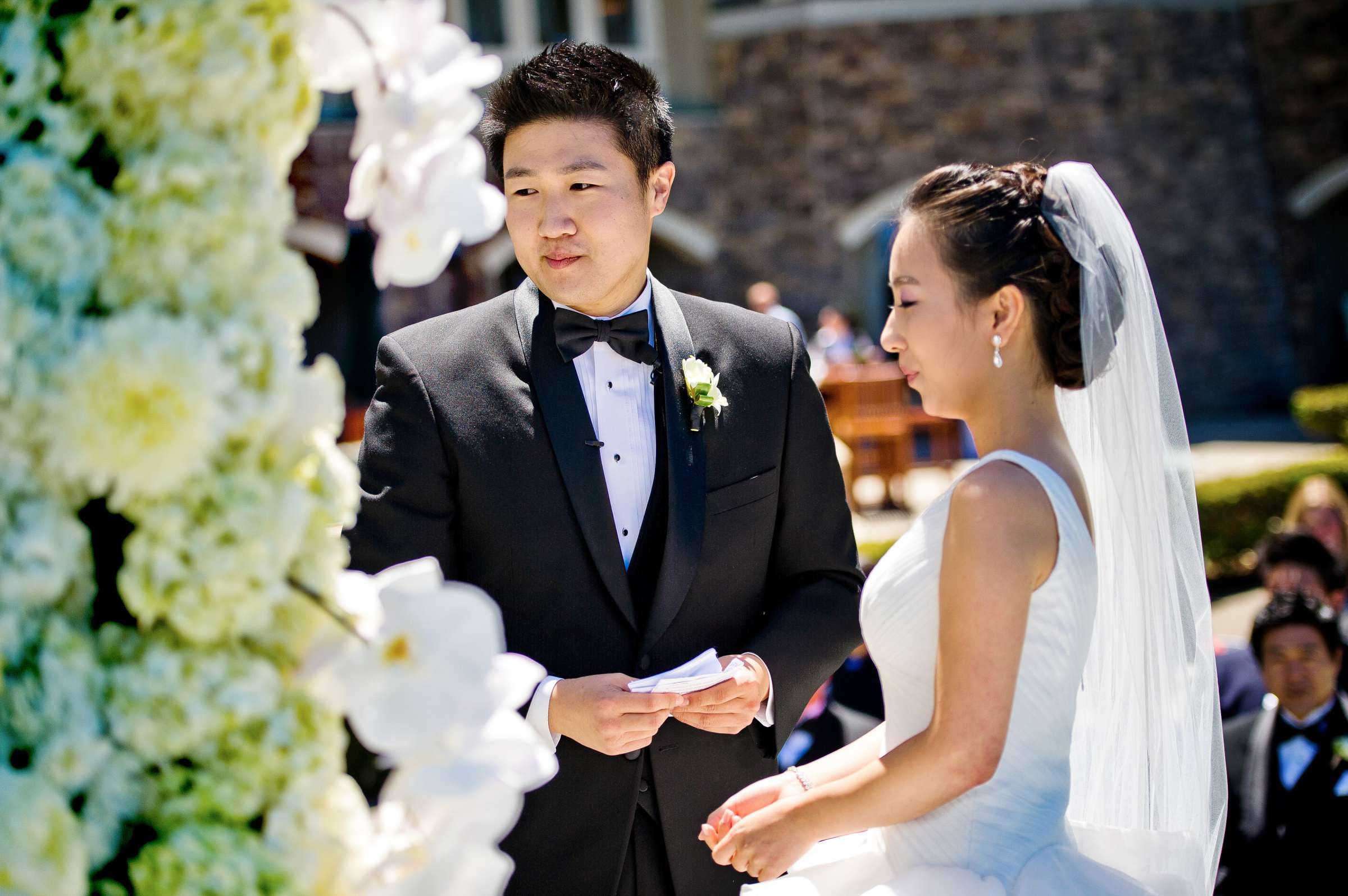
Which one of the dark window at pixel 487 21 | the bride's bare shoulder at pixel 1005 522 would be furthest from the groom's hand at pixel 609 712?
the dark window at pixel 487 21

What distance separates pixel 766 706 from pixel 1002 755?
45 centimetres

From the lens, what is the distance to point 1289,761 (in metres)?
3.78

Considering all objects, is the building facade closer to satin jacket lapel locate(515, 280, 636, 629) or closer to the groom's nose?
satin jacket lapel locate(515, 280, 636, 629)

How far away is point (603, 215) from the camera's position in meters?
2.06

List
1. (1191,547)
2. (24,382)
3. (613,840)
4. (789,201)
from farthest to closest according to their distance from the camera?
(789,201) < (1191,547) < (613,840) < (24,382)

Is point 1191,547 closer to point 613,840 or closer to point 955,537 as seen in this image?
point 955,537

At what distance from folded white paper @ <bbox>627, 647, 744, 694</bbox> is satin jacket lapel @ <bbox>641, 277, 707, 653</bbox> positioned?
14cm

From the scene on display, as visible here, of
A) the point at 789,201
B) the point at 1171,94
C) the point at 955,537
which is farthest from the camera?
the point at 1171,94

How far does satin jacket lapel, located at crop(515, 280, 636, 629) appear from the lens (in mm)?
2035

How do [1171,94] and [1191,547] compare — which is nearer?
[1191,547]

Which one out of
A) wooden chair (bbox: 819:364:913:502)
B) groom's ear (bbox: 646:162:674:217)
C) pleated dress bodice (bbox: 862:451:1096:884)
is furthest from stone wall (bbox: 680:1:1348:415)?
pleated dress bodice (bbox: 862:451:1096:884)

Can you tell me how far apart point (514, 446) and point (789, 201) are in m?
11.9

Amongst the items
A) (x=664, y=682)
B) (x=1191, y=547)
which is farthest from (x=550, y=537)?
(x=1191, y=547)

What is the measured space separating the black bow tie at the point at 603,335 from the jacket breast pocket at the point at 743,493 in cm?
27
